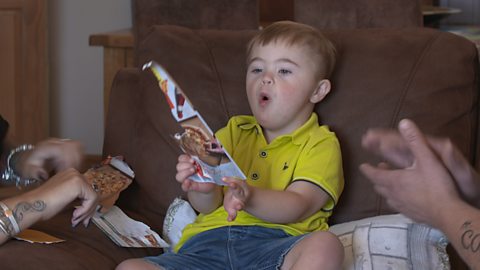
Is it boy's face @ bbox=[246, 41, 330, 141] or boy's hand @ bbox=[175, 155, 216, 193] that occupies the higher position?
boy's face @ bbox=[246, 41, 330, 141]

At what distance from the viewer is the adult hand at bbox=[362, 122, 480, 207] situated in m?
1.62

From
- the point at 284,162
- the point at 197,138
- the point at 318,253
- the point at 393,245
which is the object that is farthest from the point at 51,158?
the point at 393,245

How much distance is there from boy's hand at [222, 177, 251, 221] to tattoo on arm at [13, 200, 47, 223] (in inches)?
15.9

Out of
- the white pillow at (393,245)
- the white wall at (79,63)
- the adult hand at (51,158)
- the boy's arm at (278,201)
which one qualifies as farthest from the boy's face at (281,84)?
the white wall at (79,63)

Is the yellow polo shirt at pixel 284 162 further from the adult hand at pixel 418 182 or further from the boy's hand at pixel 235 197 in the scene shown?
the adult hand at pixel 418 182

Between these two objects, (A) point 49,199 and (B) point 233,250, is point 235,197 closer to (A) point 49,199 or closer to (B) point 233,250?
(B) point 233,250

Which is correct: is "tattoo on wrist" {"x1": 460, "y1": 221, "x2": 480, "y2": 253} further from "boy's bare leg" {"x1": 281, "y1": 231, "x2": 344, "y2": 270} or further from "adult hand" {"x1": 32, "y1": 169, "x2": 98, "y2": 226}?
"adult hand" {"x1": 32, "y1": 169, "x2": 98, "y2": 226}

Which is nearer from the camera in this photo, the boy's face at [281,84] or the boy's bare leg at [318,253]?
the boy's bare leg at [318,253]

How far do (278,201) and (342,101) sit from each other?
40 cm

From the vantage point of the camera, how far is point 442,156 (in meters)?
1.62

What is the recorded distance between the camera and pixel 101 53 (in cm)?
464

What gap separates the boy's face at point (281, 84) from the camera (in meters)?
→ 2.19

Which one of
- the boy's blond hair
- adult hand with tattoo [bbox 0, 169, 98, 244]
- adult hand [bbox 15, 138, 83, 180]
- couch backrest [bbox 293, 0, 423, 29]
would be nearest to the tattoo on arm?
adult hand with tattoo [bbox 0, 169, 98, 244]

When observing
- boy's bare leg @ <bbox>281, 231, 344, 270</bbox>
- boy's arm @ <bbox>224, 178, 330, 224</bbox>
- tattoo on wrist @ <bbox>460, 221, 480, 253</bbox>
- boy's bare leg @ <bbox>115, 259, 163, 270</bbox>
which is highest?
tattoo on wrist @ <bbox>460, 221, 480, 253</bbox>
